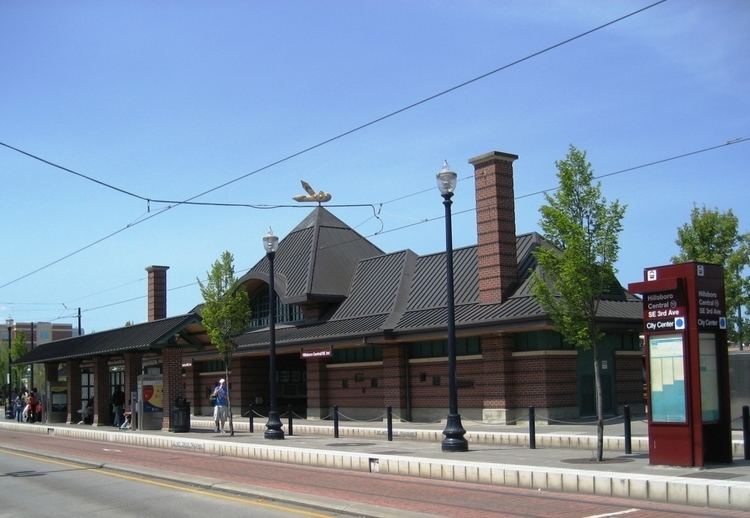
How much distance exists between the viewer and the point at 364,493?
1405cm

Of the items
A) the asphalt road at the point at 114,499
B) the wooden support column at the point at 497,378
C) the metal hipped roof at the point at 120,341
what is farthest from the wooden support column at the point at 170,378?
the asphalt road at the point at 114,499

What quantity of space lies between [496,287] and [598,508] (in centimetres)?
1878

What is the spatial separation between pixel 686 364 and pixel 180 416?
67.8 ft

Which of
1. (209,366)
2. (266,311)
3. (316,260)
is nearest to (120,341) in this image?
(316,260)

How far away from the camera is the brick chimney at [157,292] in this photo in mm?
52500

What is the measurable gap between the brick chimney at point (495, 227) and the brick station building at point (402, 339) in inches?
2.0

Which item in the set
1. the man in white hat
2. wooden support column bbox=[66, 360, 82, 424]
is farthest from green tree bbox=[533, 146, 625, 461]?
wooden support column bbox=[66, 360, 82, 424]

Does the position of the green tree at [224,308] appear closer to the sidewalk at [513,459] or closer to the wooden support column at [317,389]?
the sidewalk at [513,459]

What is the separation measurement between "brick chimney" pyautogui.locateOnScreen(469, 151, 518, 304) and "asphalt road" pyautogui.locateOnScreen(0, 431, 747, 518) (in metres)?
12.5

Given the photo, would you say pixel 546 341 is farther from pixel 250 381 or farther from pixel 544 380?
pixel 250 381

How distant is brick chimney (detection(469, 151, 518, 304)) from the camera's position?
30.2m

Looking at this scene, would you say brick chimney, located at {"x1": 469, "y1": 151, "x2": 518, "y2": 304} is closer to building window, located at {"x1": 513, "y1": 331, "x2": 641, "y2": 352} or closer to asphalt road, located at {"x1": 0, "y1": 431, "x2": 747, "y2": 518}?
building window, located at {"x1": 513, "y1": 331, "x2": 641, "y2": 352}

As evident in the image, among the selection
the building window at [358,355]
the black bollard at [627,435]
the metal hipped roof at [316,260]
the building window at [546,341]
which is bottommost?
the black bollard at [627,435]

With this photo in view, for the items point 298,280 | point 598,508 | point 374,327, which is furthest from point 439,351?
point 598,508
